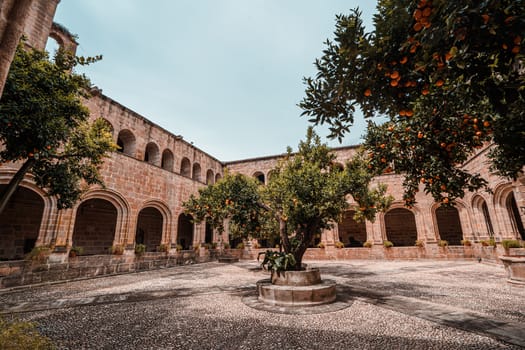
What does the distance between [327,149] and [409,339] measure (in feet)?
15.1

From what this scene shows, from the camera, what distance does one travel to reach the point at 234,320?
396cm

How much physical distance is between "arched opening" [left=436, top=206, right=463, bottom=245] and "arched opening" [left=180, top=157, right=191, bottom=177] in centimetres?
1715

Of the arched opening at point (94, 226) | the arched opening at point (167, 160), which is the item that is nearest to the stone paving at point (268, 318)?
the arched opening at point (94, 226)

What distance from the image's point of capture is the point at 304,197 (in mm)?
5559

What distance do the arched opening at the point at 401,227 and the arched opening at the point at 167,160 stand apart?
15320 millimetres

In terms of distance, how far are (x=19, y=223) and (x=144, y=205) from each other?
5.21m

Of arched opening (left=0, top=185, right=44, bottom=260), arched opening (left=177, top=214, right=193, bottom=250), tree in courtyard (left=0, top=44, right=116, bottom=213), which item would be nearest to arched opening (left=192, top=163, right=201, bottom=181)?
arched opening (left=177, top=214, right=193, bottom=250)

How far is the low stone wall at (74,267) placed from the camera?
7045mm

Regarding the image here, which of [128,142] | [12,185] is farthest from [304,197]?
[128,142]

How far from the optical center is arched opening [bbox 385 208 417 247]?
57.5 ft

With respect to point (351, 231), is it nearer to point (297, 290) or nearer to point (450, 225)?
point (450, 225)

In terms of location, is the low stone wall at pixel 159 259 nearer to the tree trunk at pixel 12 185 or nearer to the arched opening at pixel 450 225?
the arched opening at pixel 450 225

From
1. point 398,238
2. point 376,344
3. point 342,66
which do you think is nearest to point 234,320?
point 376,344

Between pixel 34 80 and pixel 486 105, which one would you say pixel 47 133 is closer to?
pixel 34 80
